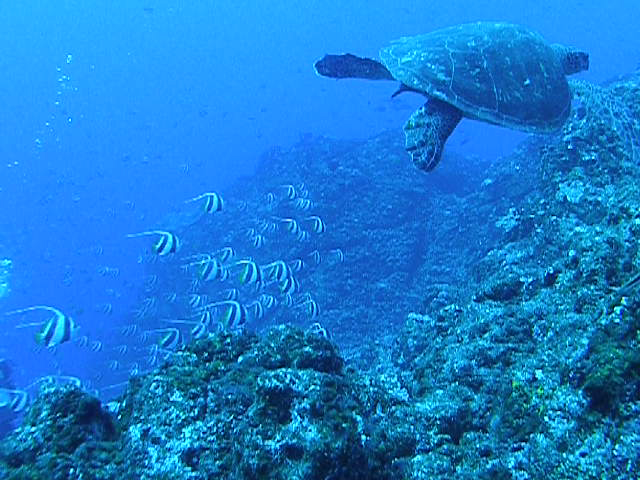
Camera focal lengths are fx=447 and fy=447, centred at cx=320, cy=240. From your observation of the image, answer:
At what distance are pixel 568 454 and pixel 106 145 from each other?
8540 cm

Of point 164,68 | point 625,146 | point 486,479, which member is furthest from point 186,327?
point 164,68

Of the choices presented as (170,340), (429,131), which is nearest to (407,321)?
(429,131)

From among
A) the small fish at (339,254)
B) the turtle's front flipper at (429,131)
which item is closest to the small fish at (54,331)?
the turtle's front flipper at (429,131)

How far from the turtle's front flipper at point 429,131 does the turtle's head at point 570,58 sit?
1834mm

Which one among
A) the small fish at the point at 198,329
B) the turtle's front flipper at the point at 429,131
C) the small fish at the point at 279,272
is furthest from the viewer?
the small fish at the point at 279,272

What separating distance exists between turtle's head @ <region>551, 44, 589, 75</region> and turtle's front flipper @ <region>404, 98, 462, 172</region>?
72.2 inches

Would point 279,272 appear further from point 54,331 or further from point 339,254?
point 339,254

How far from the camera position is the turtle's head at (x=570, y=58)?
5.23m

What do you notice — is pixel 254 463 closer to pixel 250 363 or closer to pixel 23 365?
pixel 250 363

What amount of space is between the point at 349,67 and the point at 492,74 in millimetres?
1615

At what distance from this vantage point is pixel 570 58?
17.4ft

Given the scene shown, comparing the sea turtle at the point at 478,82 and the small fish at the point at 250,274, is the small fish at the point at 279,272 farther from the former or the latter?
the sea turtle at the point at 478,82

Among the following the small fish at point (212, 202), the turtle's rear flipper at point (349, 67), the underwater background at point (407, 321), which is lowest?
the underwater background at point (407, 321)

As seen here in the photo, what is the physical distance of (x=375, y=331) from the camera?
26.6 ft
